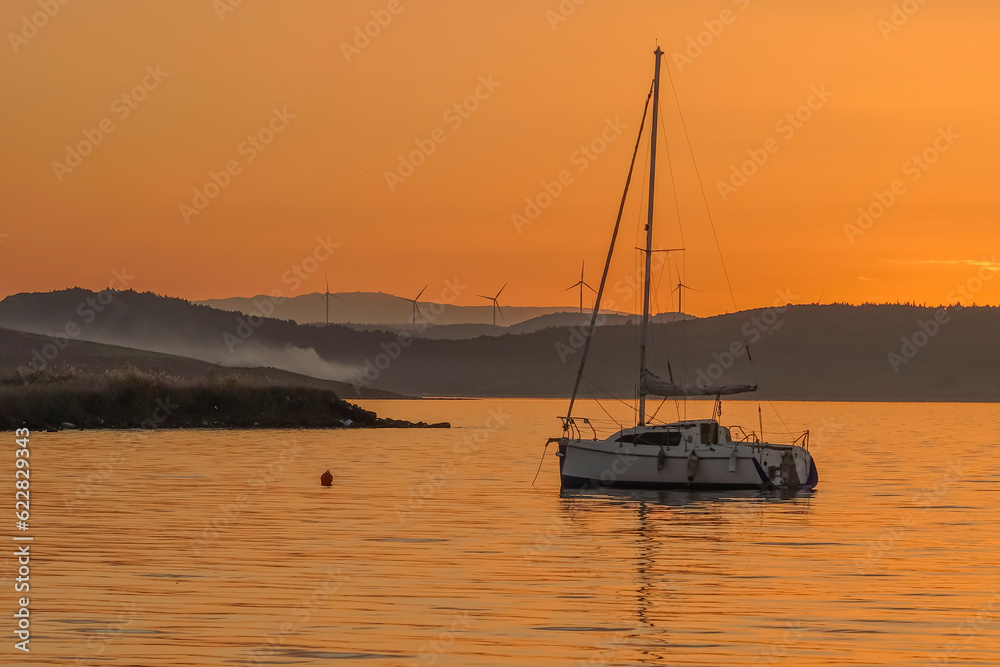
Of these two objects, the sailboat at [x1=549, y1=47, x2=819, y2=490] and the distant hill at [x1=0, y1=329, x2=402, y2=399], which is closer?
the sailboat at [x1=549, y1=47, x2=819, y2=490]

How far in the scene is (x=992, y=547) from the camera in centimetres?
3591

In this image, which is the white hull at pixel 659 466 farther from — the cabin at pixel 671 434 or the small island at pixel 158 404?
the small island at pixel 158 404

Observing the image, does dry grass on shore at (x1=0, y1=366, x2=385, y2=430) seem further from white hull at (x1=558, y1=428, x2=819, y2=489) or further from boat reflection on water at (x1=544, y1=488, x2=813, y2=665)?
boat reflection on water at (x1=544, y1=488, x2=813, y2=665)

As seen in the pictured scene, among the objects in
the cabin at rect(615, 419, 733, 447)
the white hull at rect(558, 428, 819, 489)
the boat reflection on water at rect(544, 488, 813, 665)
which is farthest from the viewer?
the cabin at rect(615, 419, 733, 447)

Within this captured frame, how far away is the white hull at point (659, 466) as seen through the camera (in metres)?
51.7

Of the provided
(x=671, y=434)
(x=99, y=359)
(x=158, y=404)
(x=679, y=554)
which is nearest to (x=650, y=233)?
(x=671, y=434)

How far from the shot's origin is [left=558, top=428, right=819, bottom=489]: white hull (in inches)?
2035

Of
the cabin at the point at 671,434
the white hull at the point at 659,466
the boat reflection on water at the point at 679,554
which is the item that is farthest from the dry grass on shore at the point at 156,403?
the boat reflection on water at the point at 679,554

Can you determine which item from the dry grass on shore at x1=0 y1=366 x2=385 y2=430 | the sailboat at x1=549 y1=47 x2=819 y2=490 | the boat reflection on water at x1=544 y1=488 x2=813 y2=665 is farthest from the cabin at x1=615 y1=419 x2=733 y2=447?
the dry grass on shore at x1=0 y1=366 x2=385 y2=430

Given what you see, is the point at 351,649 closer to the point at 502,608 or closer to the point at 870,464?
the point at 502,608

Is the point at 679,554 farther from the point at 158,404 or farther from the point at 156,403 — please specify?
the point at 156,403

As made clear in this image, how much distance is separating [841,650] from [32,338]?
141 meters

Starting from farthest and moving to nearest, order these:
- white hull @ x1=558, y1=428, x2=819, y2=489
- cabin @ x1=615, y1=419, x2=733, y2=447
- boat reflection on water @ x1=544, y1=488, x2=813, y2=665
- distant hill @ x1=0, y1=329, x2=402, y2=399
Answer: distant hill @ x1=0, y1=329, x2=402, y2=399, cabin @ x1=615, y1=419, x2=733, y2=447, white hull @ x1=558, y1=428, x2=819, y2=489, boat reflection on water @ x1=544, y1=488, x2=813, y2=665

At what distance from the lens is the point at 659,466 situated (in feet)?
169
